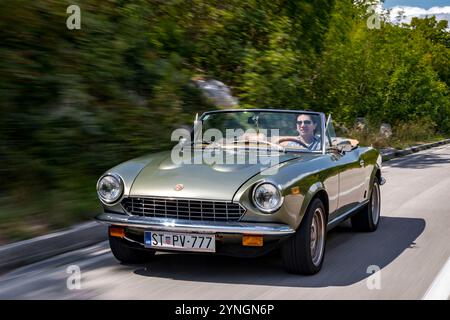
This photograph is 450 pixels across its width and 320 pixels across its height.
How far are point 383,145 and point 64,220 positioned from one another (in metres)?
17.0

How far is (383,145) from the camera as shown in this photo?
22062 millimetres

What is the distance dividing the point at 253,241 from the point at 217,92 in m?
7.89

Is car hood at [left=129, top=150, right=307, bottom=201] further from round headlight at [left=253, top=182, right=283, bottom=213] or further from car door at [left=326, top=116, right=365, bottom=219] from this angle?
car door at [left=326, top=116, right=365, bottom=219]

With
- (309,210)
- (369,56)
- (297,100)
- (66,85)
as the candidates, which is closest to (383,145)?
(369,56)

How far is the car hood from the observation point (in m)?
4.93

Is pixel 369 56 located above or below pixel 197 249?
above

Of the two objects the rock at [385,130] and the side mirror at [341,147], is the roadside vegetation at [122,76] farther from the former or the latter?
the rock at [385,130]

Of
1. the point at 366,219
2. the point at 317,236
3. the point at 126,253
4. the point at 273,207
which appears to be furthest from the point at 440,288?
the point at 126,253

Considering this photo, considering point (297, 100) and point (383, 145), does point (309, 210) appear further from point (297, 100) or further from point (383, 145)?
point (383, 145)

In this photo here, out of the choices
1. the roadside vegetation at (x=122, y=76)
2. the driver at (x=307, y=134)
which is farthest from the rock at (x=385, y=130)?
the driver at (x=307, y=134)

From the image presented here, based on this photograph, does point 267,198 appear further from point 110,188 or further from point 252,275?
point 110,188

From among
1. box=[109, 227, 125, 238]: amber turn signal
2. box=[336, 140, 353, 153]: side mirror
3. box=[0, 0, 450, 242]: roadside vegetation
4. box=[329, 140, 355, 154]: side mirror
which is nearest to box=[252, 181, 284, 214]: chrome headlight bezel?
box=[109, 227, 125, 238]: amber turn signal

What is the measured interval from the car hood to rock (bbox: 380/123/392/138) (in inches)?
732

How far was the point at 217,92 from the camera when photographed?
12.5m
